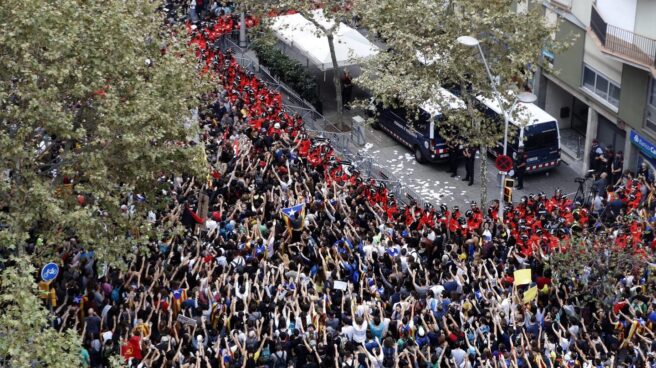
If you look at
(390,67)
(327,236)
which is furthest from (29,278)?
(390,67)

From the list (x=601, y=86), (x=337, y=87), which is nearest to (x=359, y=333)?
(x=601, y=86)

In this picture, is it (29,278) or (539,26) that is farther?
(539,26)

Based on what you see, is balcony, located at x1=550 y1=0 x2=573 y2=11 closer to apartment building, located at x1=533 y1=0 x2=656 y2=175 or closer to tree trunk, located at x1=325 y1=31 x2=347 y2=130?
apartment building, located at x1=533 y1=0 x2=656 y2=175

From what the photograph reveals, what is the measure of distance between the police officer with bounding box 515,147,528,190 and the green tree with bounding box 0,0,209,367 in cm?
1247

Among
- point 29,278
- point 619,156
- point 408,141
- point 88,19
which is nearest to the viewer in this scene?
point 29,278

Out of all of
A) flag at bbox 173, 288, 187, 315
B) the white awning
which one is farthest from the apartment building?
flag at bbox 173, 288, 187, 315

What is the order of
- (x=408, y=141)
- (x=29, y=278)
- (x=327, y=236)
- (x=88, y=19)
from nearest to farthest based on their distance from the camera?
(x=29, y=278) → (x=88, y=19) → (x=327, y=236) → (x=408, y=141)

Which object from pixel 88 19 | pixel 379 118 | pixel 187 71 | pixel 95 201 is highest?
pixel 88 19

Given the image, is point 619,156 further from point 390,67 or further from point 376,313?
point 376,313

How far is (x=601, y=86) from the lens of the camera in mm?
34062

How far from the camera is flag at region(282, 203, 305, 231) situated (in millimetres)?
24703

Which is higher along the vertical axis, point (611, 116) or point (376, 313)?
point (376, 313)

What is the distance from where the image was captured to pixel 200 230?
24.5 metres

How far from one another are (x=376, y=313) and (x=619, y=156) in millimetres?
14395
